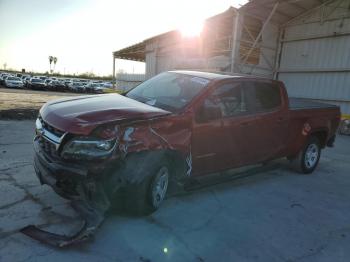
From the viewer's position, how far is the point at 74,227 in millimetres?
3375

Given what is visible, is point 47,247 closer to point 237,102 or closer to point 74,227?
point 74,227

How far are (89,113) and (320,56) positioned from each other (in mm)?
15581

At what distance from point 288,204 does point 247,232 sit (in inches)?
52.5

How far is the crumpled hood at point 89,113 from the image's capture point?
3.13 meters

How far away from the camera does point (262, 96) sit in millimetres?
5211

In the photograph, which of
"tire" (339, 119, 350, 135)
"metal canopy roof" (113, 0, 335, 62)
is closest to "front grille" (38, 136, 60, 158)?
"tire" (339, 119, 350, 135)

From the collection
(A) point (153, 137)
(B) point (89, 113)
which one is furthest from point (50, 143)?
(A) point (153, 137)

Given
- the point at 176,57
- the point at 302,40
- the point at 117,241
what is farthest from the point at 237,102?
the point at 176,57

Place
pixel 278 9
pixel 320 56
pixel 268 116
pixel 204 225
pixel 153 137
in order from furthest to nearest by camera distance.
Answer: pixel 278 9 → pixel 320 56 → pixel 268 116 → pixel 204 225 → pixel 153 137

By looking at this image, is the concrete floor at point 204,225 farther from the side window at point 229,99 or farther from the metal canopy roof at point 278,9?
the metal canopy roof at point 278,9

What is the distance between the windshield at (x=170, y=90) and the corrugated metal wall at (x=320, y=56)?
12.9 metres

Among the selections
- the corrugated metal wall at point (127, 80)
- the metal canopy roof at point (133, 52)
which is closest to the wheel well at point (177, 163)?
the metal canopy roof at point (133, 52)

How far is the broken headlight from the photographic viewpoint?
3.09 meters

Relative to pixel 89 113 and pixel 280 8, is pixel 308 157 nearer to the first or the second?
pixel 89 113
